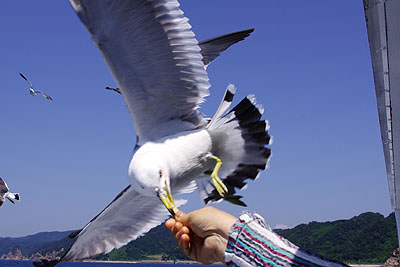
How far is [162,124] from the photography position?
3.04 metres

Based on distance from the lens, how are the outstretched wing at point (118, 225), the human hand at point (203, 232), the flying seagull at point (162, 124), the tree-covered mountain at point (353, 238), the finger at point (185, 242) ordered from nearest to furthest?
the human hand at point (203, 232) < the finger at point (185, 242) < the flying seagull at point (162, 124) < the outstretched wing at point (118, 225) < the tree-covered mountain at point (353, 238)

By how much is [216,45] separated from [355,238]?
56.9 m

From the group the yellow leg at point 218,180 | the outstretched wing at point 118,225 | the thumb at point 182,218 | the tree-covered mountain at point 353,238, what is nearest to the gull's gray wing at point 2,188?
the outstretched wing at point 118,225

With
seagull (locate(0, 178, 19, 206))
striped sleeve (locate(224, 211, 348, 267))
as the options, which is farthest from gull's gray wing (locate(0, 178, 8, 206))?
striped sleeve (locate(224, 211, 348, 267))

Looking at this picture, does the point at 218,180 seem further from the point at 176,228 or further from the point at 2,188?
the point at 2,188

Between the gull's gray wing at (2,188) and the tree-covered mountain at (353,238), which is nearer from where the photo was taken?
the gull's gray wing at (2,188)

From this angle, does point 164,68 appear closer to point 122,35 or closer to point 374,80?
point 122,35

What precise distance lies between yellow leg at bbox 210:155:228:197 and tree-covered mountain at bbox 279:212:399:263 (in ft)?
155

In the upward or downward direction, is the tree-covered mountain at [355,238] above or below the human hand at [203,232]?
below

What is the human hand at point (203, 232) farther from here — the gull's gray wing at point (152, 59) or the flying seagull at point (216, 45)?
the flying seagull at point (216, 45)

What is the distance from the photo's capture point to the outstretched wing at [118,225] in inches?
125

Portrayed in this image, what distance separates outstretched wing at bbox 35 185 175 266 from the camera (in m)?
3.17

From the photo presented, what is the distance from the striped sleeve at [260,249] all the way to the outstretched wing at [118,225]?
7.33ft

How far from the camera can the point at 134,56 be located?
2.84 m
